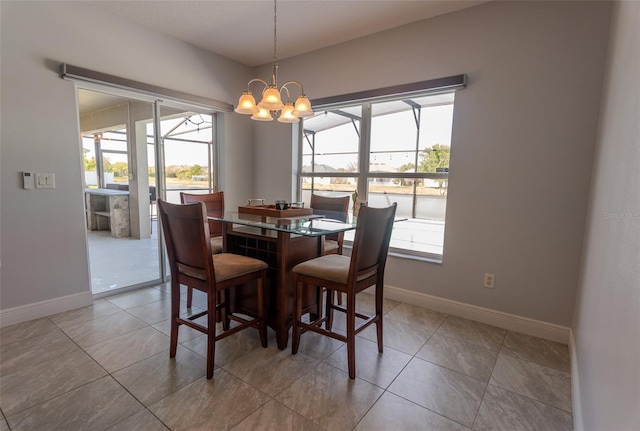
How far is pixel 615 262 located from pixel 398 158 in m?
2.10

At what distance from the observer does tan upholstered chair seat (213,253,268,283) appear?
6.19 feet

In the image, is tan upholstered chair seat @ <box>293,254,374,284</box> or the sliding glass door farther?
the sliding glass door

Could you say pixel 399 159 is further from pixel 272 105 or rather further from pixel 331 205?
pixel 272 105

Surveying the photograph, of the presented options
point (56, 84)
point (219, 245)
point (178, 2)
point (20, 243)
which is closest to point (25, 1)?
point (56, 84)

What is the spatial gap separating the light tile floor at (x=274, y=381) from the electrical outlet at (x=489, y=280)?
34cm

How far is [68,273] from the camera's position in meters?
2.67

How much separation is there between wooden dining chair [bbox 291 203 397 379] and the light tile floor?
203mm

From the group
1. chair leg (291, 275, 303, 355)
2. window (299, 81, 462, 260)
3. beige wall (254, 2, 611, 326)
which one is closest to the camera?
chair leg (291, 275, 303, 355)

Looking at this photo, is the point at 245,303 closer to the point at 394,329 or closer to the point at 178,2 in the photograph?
the point at 394,329

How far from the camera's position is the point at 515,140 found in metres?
2.37

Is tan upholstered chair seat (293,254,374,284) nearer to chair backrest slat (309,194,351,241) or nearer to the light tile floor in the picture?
the light tile floor

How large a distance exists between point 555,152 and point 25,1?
3.94 metres

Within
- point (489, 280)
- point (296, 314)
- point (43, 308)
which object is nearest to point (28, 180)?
point (43, 308)

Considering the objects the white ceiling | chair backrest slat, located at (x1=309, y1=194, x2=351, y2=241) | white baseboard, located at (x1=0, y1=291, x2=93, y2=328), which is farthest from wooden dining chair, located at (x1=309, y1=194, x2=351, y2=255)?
white baseboard, located at (x1=0, y1=291, x2=93, y2=328)
